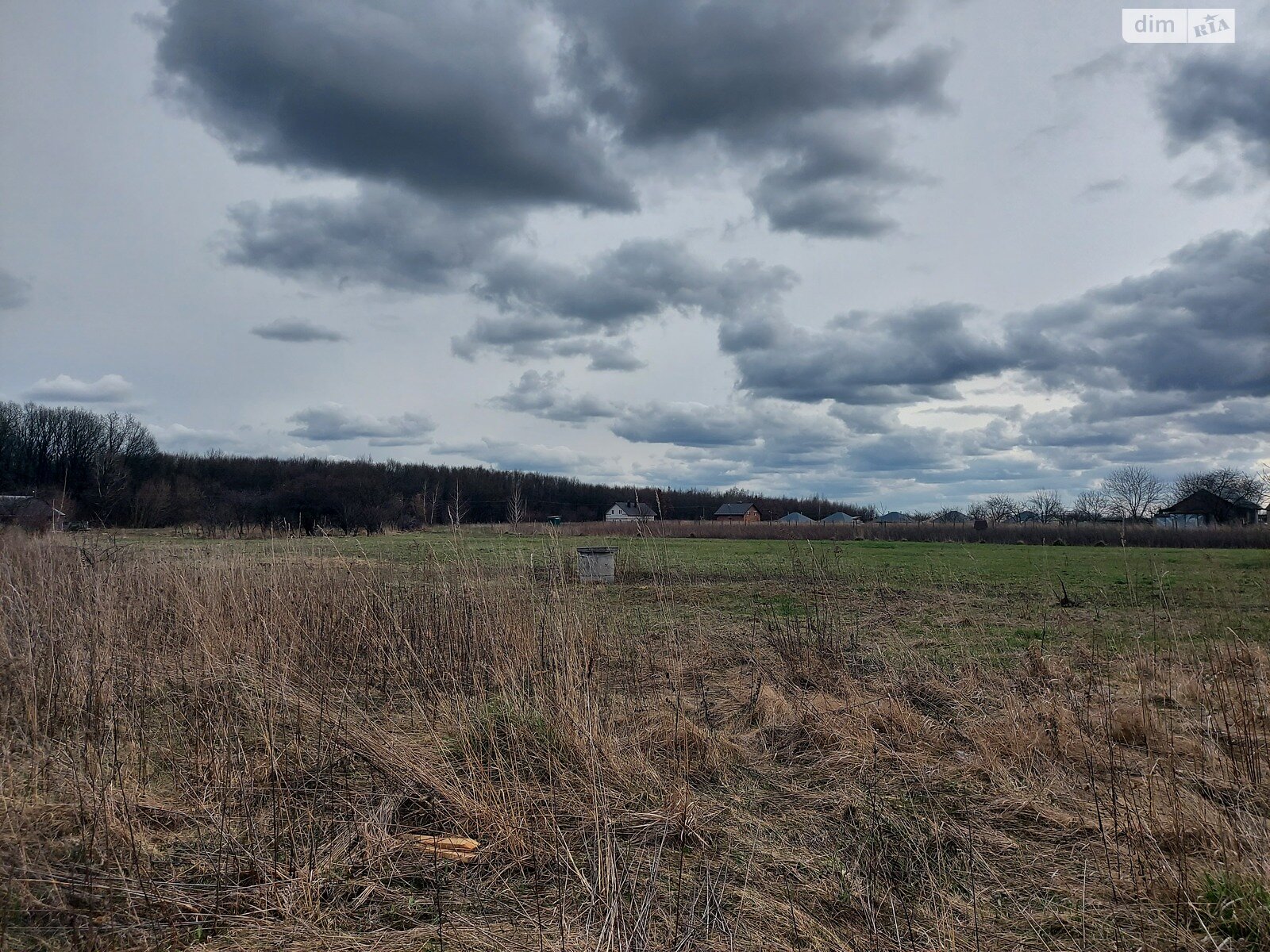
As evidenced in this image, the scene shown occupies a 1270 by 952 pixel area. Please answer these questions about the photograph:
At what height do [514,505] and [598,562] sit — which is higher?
[514,505]

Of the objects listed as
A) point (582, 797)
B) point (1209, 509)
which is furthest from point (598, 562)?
point (1209, 509)

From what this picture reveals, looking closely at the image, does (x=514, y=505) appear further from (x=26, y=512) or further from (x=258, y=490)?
(x=258, y=490)

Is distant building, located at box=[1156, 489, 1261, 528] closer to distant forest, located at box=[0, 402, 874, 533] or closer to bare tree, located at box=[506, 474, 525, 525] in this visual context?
distant forest, located at box=[0, 402, 874, 533]

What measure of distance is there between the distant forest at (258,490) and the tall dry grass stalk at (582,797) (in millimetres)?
1728

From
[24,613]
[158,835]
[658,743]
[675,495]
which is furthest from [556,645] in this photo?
[675,495]

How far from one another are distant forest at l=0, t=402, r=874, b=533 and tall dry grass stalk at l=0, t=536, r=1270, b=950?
1.73m

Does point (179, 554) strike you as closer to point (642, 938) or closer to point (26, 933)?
point (26, 933)

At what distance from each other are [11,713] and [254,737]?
1.63 meters

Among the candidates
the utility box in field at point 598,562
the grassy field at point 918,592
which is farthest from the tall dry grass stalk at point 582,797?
the utility box in field at point 598,562

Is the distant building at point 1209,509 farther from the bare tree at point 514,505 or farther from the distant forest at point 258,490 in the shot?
the bare tree at point 514,505

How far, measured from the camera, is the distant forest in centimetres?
876

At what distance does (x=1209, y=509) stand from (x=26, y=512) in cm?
7758

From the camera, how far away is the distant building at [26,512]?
14.2 metres

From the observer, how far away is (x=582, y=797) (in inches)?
152
